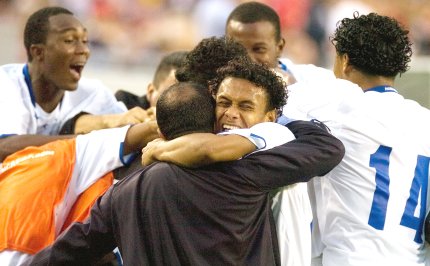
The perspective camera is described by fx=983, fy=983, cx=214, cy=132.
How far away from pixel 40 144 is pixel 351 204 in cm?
156

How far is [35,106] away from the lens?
17.1 feet

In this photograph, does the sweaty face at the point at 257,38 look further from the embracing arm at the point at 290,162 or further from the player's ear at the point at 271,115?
the embracing arm at the point at 290,162

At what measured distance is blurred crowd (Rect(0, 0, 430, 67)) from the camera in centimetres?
968

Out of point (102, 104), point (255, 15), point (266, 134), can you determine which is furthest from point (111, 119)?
point (266, 134)

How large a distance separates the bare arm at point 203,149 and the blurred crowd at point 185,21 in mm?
6247

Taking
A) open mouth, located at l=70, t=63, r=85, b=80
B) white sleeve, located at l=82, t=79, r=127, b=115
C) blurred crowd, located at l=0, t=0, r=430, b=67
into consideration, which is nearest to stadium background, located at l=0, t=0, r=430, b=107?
blurred crowd, located at l=0, t=0, r=430, b=67

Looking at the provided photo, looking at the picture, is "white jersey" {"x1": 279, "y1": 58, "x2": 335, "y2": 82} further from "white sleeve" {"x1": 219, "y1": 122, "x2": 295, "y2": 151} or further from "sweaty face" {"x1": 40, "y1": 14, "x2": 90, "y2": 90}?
"white sleeve" {"x1": 219, "y1": 122, "x2": 295, "y2": 151}

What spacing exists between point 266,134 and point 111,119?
1570 millimetres

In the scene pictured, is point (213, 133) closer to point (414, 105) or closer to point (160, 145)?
point (160, 145)

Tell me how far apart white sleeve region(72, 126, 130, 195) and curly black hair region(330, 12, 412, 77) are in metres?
1.00

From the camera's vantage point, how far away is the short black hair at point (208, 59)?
390 centimetres

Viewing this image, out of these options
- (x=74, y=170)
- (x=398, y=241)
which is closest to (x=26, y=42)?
(x=74, y=170)

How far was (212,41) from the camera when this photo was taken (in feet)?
13.1

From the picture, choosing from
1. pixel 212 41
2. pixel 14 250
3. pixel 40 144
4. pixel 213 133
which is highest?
pixel 212 41
